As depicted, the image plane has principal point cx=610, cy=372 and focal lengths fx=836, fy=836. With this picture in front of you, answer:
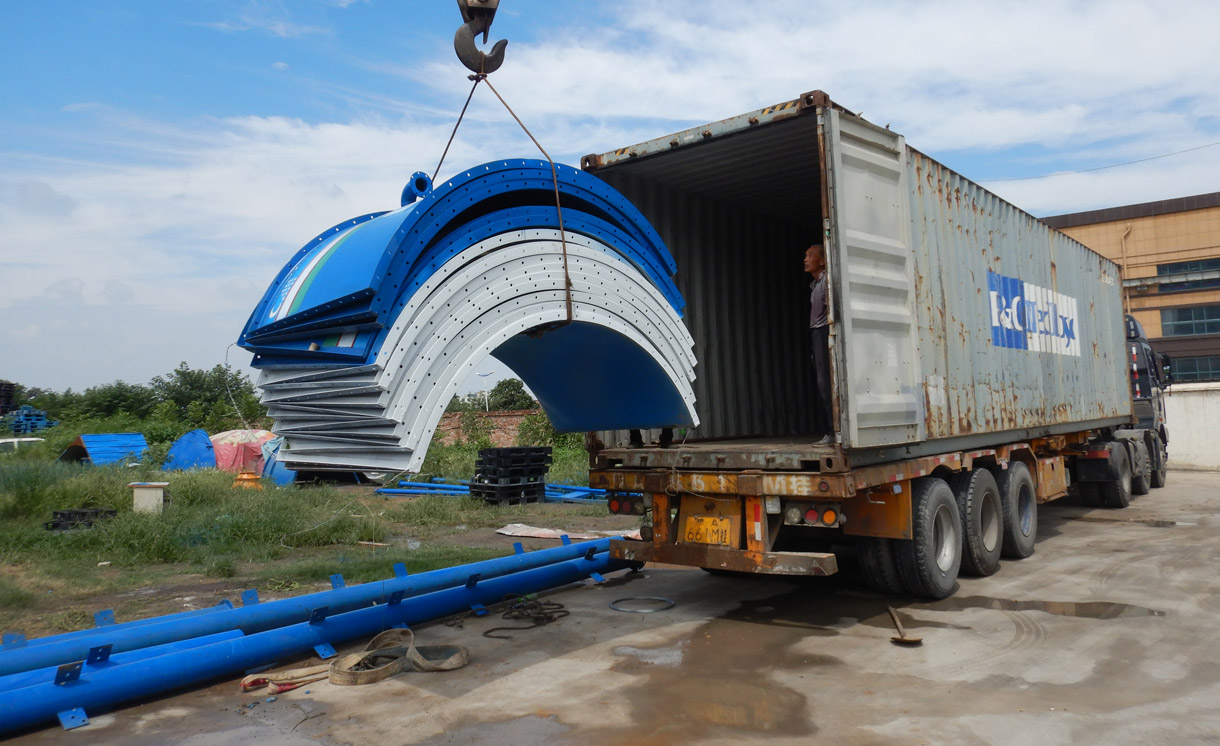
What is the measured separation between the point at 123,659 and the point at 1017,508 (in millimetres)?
7341

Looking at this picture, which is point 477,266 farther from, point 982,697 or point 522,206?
point 982,697

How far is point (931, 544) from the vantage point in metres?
6.27

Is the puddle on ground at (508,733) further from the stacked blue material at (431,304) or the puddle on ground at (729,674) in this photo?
the stacked blue material at (431,304)

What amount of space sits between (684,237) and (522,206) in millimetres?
2852

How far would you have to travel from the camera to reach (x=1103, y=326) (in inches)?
436

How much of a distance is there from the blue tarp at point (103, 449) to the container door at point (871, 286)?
58.3ft

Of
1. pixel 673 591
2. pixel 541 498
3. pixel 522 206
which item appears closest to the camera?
pixel 522 206

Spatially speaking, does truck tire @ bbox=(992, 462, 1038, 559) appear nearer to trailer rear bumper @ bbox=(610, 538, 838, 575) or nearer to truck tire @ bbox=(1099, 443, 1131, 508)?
trailer rear bumper @ bbox=(610, 538, 838, 575)

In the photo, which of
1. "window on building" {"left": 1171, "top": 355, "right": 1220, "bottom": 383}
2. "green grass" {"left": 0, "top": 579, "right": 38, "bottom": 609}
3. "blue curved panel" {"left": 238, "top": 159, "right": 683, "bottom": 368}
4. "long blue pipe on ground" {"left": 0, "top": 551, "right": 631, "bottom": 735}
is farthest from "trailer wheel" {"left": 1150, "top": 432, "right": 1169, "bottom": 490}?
"window on building" {"left": 1171, "top": 355, "right": 1220, "bottom": 383}

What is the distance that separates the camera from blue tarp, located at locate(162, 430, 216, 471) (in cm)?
1938

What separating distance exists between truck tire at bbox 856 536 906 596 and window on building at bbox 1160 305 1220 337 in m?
29.4

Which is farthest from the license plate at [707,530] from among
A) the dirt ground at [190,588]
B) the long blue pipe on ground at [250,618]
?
the dirt ground at [190,588]

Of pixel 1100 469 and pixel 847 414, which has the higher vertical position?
pixel 847 414

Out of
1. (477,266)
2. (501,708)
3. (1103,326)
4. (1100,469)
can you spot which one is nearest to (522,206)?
(477,266)
